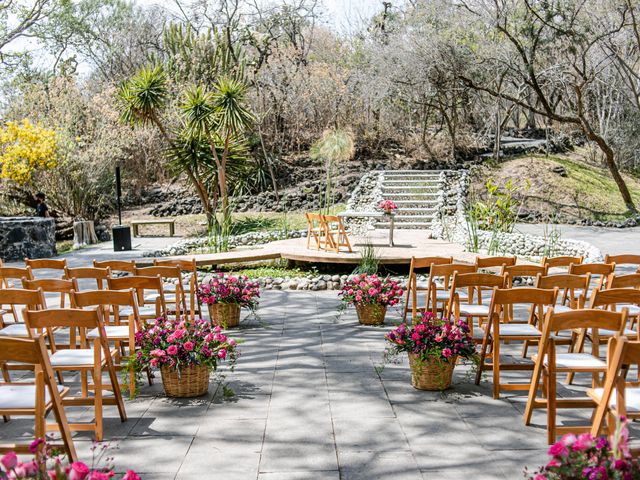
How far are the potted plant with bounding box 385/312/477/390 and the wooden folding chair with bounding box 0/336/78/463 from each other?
7.77 ft

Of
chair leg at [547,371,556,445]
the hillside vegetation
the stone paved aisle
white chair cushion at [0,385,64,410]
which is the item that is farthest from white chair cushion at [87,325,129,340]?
the hillside vegetation

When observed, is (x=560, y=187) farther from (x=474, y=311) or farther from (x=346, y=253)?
(x=474, y=311)

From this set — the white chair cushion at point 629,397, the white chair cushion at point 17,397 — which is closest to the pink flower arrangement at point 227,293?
the white chair cushion at point 17,397

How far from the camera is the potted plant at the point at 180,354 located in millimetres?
4411

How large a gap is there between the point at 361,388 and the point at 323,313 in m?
2.88

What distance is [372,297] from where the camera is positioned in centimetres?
681

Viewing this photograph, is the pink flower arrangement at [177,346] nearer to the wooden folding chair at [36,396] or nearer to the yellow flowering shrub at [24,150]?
the wooden folding chair at [36,396]

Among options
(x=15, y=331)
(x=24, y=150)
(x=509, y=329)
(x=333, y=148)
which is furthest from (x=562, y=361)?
(x=333, y=148)

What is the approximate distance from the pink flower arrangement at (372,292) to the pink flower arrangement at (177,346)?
96.5 inches

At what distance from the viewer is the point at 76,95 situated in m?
22.1

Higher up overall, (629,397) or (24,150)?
(24,150)

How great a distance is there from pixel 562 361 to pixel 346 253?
678 cm

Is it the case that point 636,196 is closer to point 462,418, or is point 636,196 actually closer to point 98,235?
point 98,235

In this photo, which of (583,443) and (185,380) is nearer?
(583,443)
